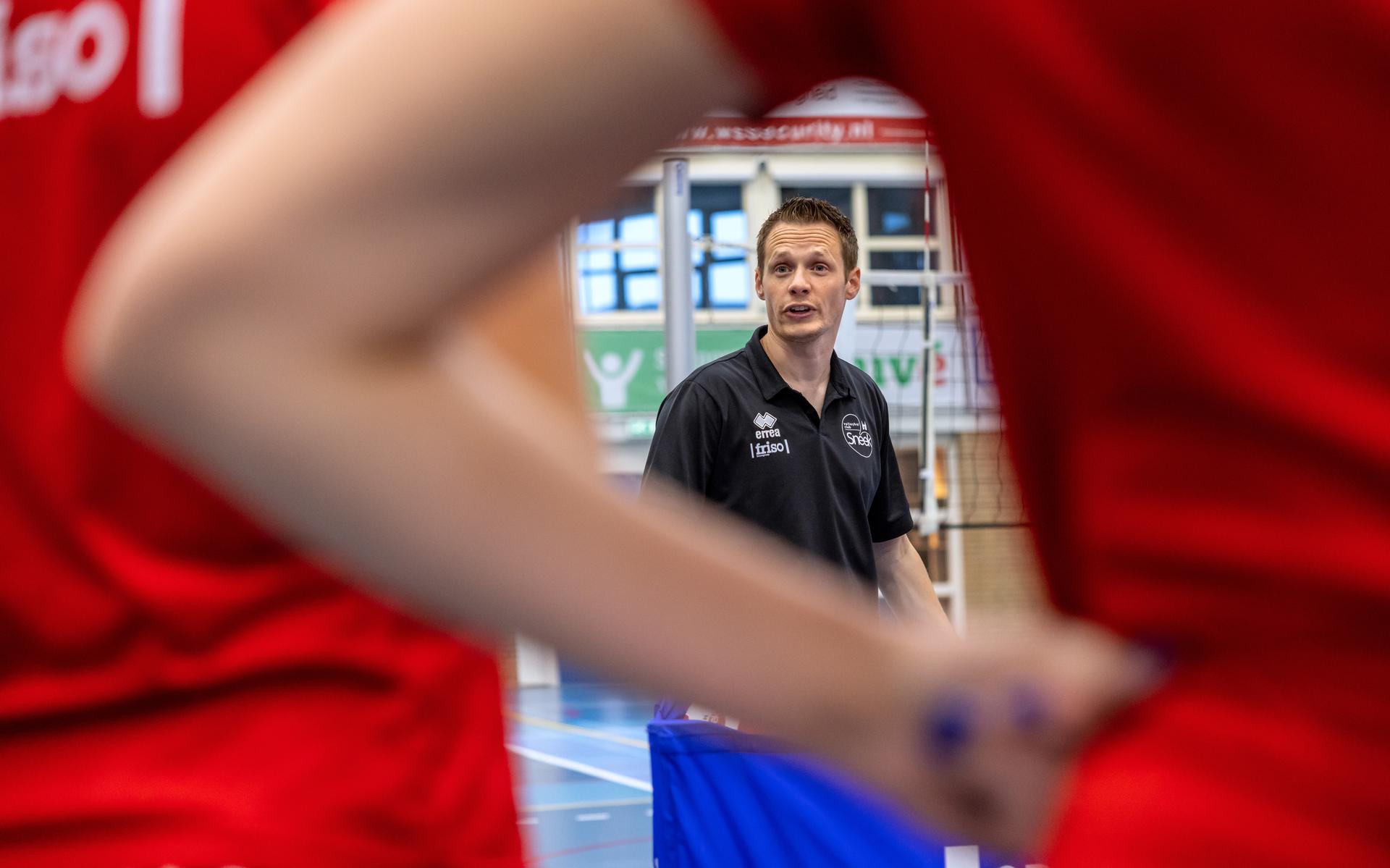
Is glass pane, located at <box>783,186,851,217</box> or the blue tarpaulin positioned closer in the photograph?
the blue tarpaulin

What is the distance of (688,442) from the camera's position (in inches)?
156

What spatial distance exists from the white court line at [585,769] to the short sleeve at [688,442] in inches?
302

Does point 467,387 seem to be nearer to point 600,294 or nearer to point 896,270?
point 600,294

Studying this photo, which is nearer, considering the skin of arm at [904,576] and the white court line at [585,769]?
the skin of arm at [904,576]

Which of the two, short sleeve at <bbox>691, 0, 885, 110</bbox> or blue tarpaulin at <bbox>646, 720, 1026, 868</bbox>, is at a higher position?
short sleeve at <bbox>691, 0, 885, 110</bbox>

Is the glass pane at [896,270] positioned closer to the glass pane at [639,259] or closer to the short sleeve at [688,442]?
the glass pane at [639,259]

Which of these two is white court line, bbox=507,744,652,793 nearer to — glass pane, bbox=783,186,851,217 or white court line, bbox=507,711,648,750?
white court line, bbox=507,711,648,750

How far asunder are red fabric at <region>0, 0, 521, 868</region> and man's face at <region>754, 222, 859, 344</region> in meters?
3.09

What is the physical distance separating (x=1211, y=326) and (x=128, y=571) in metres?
0.88

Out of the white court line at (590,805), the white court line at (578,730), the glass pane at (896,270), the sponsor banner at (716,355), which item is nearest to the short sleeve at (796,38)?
the white court line at (590,805)

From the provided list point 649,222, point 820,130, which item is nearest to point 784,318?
point 820,130

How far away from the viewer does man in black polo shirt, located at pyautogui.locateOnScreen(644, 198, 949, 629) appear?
3.96m

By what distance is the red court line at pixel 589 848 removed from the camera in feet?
27.8

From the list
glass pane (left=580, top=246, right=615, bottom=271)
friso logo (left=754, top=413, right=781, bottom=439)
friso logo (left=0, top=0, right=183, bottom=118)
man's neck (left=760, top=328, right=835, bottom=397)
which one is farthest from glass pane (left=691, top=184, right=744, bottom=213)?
friso logo (left=0, top=0, right=183, bottom=118)
